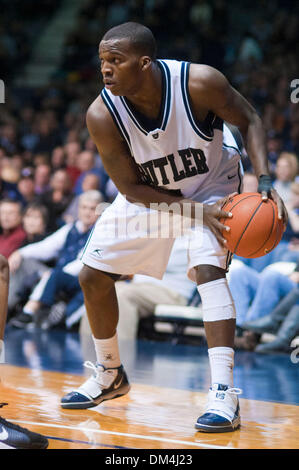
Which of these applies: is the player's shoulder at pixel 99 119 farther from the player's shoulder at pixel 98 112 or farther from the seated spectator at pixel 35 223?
the seated spectator at pixel 35 223

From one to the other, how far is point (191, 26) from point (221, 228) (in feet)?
32.1

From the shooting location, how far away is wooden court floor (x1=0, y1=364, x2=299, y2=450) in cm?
308

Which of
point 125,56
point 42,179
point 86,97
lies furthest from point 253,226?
point 86,97

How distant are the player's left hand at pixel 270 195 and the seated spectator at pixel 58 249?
391cm

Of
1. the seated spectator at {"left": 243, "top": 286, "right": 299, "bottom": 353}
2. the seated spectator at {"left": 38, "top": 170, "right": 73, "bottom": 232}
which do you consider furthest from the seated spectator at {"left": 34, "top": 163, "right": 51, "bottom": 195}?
the seated spectator at {"left": 243, "top": 286, "right": 299, "bottom": 353}

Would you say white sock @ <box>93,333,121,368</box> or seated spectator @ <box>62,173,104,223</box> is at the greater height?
seated spectator @ <box>62,173,104,223</box>

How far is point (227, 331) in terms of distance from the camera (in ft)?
11.4

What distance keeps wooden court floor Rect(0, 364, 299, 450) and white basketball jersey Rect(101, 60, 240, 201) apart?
110 cm

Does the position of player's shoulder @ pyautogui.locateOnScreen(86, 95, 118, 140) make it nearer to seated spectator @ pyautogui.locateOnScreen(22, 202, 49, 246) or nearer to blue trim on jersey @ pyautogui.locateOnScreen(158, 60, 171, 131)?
blue trim on jersey @ pyautogui.locateOnScreen(158, 60, 171, 131)

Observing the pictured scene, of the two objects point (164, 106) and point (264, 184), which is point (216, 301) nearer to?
point (264, 184)

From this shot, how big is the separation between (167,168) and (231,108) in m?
0.42

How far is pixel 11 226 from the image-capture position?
8.12 metres

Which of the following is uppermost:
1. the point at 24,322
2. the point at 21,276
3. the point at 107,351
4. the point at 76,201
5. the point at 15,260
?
the point at 76,201
